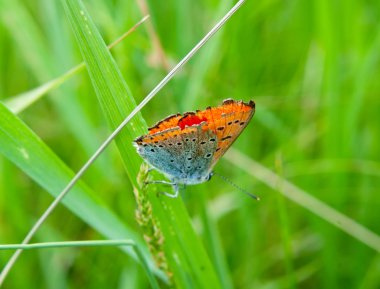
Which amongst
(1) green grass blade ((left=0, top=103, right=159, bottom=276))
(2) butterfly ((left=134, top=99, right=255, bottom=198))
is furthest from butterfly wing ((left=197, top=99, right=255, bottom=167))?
(1) green grass blade ((left=0, top=103, right=159, bottom=276))

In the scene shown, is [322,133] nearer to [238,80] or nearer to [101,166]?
[238,80]

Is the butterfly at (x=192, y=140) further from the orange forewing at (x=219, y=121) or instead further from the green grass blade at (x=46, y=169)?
the green grass blade at (x=46, y=169)

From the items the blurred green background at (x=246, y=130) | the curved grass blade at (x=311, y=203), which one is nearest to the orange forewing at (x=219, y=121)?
the curved grass blade at (x=311, y=203)

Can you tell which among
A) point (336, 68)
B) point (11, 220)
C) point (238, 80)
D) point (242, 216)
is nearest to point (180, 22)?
point (238, 80)

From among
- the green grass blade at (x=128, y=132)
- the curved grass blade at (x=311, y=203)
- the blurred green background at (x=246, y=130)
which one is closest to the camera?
the green grass blade at (x=128, y=132)

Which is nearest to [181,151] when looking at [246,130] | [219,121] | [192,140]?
[192,140]

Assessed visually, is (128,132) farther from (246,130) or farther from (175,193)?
(246,130)
